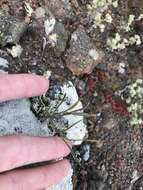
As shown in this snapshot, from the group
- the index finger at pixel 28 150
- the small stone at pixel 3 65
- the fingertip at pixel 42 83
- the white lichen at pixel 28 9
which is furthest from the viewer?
the white lichen at pixel 28 9

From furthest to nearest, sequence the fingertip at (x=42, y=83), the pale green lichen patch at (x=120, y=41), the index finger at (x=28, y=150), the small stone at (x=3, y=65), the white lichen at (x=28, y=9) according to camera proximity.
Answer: the pale green lichen patch at (x=120, y=41) → the white lichen at (x=28, y=9) → the small stone at (x=3, y=65) → the fingertip at (x=42, y=83) → the index finger at (x=28, y=150)

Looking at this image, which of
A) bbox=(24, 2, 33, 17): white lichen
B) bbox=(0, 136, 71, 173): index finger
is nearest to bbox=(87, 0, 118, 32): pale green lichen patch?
bbox=(24, 2, 33, 17): white lichen

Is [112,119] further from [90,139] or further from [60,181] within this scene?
[60,181]

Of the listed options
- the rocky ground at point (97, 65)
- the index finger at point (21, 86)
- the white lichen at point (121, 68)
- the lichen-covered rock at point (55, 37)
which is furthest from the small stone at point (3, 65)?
the white lichen at point (121, 68)

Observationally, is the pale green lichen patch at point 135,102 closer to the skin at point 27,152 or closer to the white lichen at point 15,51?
the skin at point 27,152

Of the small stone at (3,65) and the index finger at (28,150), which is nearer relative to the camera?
the index finger at (28,150)

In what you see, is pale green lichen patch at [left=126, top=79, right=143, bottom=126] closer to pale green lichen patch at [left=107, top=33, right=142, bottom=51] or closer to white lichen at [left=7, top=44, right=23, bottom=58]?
pale green lichen patch at [left=107, top=33, right=142, bottom=51]
